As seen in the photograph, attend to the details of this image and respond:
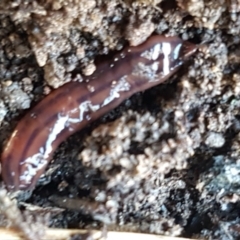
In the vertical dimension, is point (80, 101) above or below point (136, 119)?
above

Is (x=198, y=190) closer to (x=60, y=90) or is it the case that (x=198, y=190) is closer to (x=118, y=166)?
(x=118, y=166)

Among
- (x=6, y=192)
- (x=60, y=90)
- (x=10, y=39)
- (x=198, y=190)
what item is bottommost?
(x=198, y=190)

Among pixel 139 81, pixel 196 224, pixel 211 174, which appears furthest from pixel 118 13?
pixel 196 224
